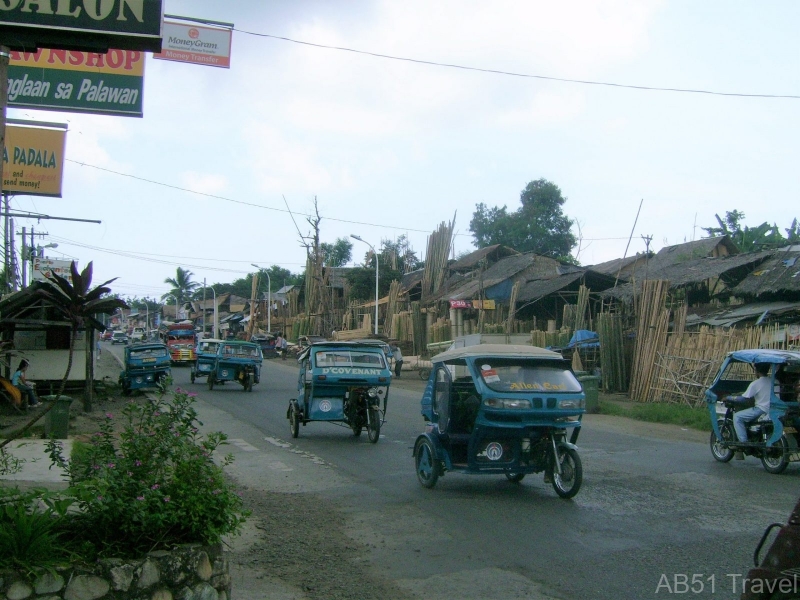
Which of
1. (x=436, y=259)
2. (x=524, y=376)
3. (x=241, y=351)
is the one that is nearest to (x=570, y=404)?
(x=524, y=376)

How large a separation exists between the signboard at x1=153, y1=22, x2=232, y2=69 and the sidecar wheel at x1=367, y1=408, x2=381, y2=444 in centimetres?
724

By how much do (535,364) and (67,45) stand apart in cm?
649

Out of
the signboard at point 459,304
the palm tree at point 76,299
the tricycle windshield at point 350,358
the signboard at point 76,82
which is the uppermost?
the signboard at point 76,82

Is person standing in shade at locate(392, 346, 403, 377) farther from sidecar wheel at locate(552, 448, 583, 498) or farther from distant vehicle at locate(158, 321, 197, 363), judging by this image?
sidecar wheel at locate(552, 448, 583, 498)

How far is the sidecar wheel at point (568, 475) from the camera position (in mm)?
9109

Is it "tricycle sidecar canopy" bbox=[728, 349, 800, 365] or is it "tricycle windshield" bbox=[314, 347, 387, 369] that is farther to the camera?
"tricycle windshield" bbox=[314, 347, 387, 369]

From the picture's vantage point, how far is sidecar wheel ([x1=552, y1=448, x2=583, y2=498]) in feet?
29.9

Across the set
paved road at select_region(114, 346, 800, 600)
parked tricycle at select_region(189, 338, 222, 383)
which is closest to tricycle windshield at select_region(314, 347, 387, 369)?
paved road at select_region(114, 346, 800, 600)

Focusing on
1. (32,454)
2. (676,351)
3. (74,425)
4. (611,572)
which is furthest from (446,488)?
(676,351)

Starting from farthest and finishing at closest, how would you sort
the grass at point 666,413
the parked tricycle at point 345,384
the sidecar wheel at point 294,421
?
the grass at point 666,413
the sidecar wheel at point 294,421
the parked tricycle at point 345,384

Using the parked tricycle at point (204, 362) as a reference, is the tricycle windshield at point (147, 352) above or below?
above

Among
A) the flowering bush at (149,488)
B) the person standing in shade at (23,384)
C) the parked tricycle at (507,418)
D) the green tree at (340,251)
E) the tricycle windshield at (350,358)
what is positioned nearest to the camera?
the flowering bush at (149,488)

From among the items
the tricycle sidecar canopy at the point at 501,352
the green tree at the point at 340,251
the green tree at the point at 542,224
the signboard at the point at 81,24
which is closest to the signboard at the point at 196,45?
the signboard at the point at 81,24

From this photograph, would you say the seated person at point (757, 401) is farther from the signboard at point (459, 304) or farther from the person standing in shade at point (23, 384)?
the signboard at point (459, 304)
